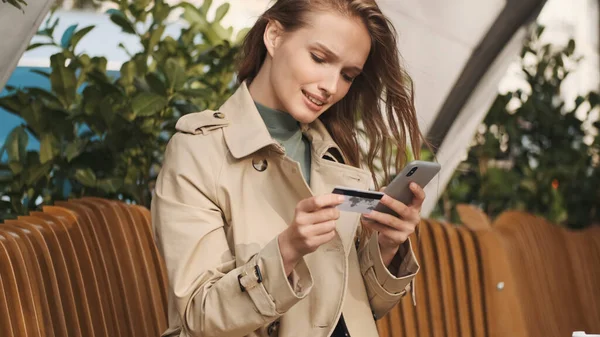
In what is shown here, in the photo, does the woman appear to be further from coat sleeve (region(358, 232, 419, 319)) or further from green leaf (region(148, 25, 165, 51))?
green leaf (region(148, 25, 165, 51))

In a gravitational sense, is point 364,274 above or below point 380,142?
below

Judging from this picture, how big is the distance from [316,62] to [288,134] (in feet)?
0.72

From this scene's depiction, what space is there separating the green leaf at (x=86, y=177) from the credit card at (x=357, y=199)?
1212 millimetres

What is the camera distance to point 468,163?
18.1 ft

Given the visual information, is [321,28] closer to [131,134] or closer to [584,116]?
[131,134]

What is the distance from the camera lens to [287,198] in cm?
227

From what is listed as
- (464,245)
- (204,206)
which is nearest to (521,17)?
(464,245)

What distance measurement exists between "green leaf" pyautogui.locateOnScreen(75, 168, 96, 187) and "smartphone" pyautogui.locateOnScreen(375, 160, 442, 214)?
1.15 m

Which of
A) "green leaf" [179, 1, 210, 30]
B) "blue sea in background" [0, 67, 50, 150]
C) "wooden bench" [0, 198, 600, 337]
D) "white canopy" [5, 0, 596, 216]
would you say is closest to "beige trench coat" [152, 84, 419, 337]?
"wooden bench" [0, 198, 600, 337]

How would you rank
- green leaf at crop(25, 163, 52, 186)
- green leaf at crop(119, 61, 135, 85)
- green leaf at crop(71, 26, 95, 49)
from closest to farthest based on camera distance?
green leaf at crop(25, 163, 52, 186) < green leaf at crop(71, 26, 95, 49) < green leaf at crop(119, 61, 135, 85)

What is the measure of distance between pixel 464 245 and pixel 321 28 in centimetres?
140

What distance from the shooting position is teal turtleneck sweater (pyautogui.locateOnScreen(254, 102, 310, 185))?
2.37m

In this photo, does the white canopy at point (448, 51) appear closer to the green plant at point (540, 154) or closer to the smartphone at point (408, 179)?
the green plant at point (540, 154)

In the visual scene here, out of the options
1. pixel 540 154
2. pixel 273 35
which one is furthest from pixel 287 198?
pixel 540 154
